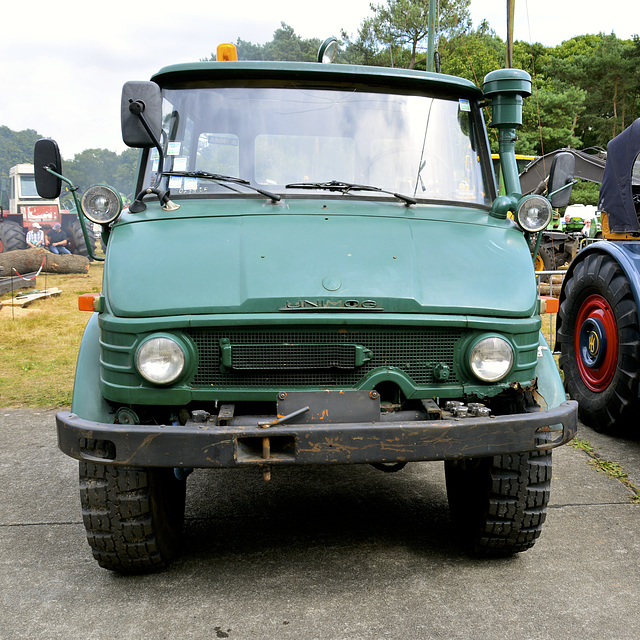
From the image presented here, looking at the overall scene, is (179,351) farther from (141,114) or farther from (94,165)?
(94,165)

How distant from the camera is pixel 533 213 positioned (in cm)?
389

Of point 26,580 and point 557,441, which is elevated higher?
point 557,441

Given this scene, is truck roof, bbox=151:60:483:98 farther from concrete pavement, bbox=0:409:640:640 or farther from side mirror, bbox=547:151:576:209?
concrete pavement, bbox=0:409:640:640

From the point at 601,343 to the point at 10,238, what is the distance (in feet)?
68.2

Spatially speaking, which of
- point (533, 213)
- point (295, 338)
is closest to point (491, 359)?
point (295, 338)

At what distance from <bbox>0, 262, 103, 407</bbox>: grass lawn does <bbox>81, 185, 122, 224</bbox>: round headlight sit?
3704 mm

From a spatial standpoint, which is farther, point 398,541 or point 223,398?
point 398,541

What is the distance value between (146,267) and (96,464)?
88cm

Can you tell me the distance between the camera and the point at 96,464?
10.4 feet

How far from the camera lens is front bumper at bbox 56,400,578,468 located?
115 inches

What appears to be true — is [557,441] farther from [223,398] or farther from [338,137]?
[338,137]

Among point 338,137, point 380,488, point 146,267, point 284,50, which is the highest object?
point 284,50

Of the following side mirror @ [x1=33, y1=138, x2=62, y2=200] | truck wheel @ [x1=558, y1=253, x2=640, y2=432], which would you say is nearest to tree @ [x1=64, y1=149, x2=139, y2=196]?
truck wheel @ [x1=558, y1=253, x2=640, y2=432]

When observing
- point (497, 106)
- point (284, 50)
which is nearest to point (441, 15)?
point (284, 50)
